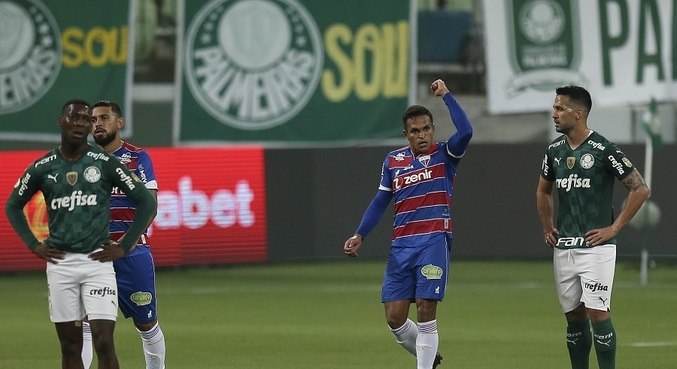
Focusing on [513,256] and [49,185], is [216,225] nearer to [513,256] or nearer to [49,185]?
[513,256]

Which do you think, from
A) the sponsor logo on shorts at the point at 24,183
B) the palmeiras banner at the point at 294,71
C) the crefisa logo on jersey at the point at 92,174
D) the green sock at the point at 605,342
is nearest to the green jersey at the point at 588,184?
the green sock at the point at 605,342

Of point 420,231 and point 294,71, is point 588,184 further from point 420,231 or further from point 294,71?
point 294,71

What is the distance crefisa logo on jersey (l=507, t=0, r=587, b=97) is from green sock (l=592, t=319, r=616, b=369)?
544 inches

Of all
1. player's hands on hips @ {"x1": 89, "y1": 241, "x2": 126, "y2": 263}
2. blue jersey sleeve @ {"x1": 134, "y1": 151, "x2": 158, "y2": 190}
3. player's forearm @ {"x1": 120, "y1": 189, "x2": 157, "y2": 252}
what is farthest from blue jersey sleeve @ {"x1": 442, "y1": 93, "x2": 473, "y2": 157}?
player's hands on hips @ {"x1": 89, "y1": 241, "x2": 126, "y2": 263}

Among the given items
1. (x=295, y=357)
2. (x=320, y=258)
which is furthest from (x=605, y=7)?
(x=295, y=357)

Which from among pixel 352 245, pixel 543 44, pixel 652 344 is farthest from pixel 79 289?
pixel 543 44

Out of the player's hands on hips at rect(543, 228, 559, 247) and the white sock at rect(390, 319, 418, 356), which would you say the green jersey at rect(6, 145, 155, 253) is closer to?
the white sock at rect(390, 319, 418, 356)

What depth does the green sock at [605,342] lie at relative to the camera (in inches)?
435

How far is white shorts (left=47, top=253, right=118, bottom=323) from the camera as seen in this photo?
9.70 meters

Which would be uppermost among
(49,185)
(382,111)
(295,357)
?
(382,111)

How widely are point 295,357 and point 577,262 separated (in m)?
3.55

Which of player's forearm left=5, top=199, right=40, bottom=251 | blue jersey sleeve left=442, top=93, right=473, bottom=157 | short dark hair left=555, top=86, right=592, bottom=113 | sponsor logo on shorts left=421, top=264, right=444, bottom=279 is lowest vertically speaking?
sponsor logo on shorts left=421, top=264, right=444, bottom=279

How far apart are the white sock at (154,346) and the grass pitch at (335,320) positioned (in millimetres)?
Result: 1793

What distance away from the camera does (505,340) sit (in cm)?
1520
